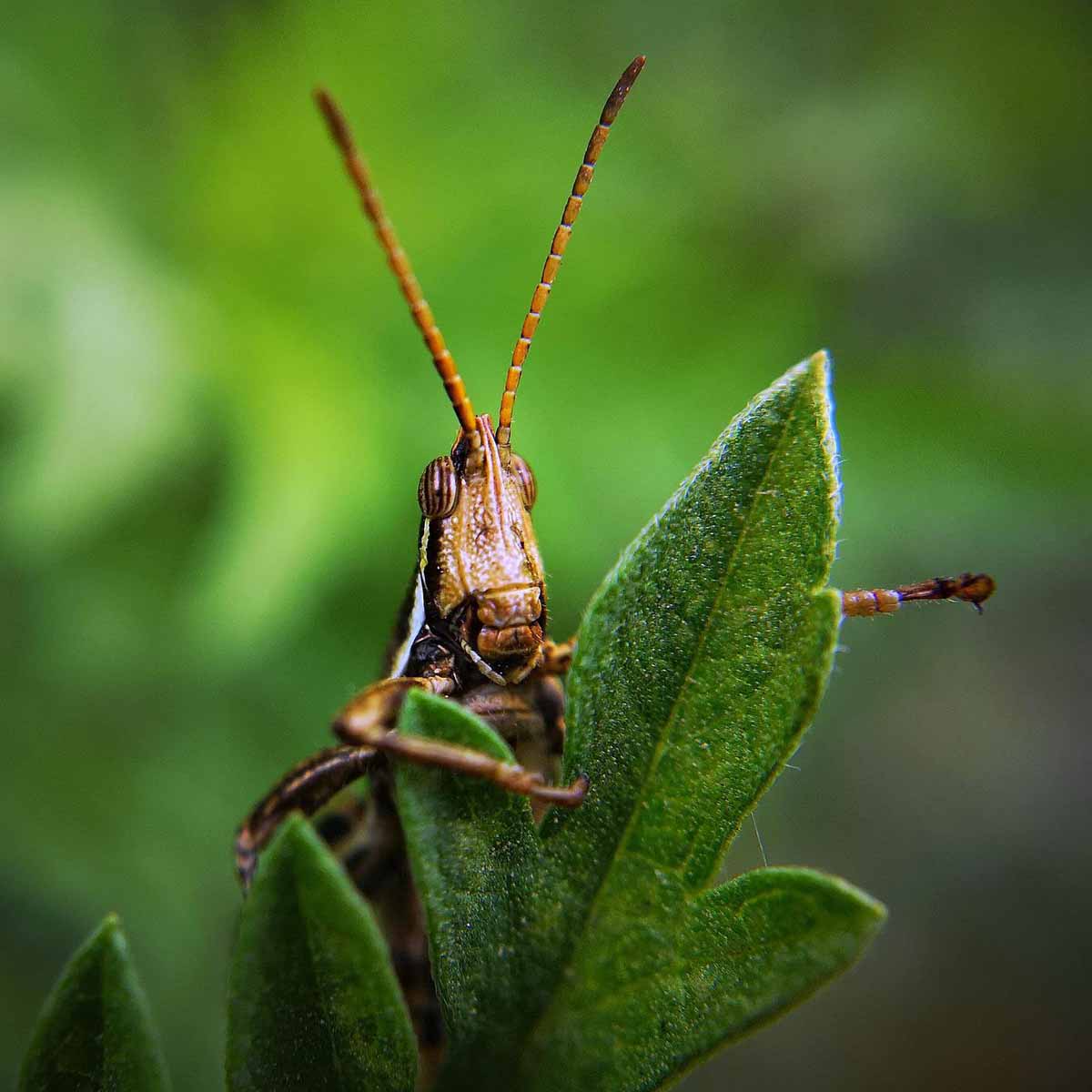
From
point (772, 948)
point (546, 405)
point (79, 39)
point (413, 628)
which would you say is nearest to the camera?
point (772, 948)

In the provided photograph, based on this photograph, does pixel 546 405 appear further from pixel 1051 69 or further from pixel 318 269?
pixel 1051 69

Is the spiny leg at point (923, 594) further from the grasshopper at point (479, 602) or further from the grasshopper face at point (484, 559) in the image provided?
the grasshopper face at point (484, 559)

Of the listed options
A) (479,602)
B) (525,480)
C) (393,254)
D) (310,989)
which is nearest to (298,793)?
(479,602)

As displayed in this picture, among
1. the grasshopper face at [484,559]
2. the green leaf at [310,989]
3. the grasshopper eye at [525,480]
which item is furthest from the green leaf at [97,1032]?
the grasshopper eye at [525,480]

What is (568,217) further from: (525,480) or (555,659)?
(555,659)

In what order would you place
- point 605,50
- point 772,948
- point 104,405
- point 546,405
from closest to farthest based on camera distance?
1. point 772,948
2. point 104,405
3. point 546,405
4. point 605,50

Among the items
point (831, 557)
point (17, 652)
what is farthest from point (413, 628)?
point (17, 652)

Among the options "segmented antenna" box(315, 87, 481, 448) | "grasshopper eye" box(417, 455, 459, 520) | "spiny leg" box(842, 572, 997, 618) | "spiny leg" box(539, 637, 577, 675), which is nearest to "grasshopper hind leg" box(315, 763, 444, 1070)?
"spiny leg" box(539, 637, 577, 675)
